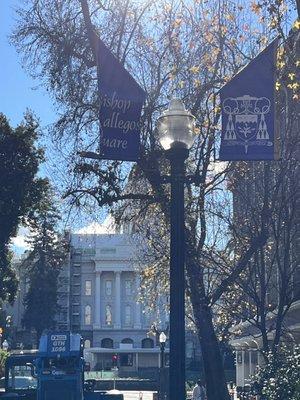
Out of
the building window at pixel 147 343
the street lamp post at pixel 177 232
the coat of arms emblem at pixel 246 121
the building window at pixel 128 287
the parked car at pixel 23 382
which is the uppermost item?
the building window at pixel 128 287

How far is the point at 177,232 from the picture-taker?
9.12 metres

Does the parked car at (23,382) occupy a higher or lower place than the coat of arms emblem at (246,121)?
lower

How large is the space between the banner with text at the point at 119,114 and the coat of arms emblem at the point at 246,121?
4.09 ft

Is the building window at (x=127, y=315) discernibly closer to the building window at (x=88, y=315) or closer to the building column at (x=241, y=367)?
the building window at (x=88, y=315)

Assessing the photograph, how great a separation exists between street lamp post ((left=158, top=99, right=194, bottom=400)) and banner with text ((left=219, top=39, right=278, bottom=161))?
1102mm

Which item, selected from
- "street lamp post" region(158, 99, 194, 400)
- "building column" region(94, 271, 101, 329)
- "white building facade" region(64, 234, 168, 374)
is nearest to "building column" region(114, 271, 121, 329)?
"white building facade" region(64, 234, 168, 374)

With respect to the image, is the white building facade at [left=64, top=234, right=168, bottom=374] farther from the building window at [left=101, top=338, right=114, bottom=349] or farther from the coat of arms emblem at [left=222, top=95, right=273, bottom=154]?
the coat of arms emblem at [left=222, top=95, right=273, bottom=154]

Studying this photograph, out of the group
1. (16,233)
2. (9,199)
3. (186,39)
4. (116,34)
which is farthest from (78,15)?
(16,233)

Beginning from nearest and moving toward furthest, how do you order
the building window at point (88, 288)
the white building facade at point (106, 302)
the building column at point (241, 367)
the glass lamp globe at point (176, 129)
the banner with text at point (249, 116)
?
the glass lamp globe at point (176, 129)
the banner with text at point (249, 116)
the building column at point (241, 367)
the white building facade at point (106, 302)
the building window at point (88, 288)

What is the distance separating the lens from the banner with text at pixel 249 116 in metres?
10.3

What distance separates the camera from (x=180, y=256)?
9.06 m

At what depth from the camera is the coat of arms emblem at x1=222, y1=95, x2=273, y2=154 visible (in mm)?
10312

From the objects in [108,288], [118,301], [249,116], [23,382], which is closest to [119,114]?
[249,116]

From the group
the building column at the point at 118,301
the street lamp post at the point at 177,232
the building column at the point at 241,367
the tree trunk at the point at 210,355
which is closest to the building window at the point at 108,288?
the building column at the point at 118,301
